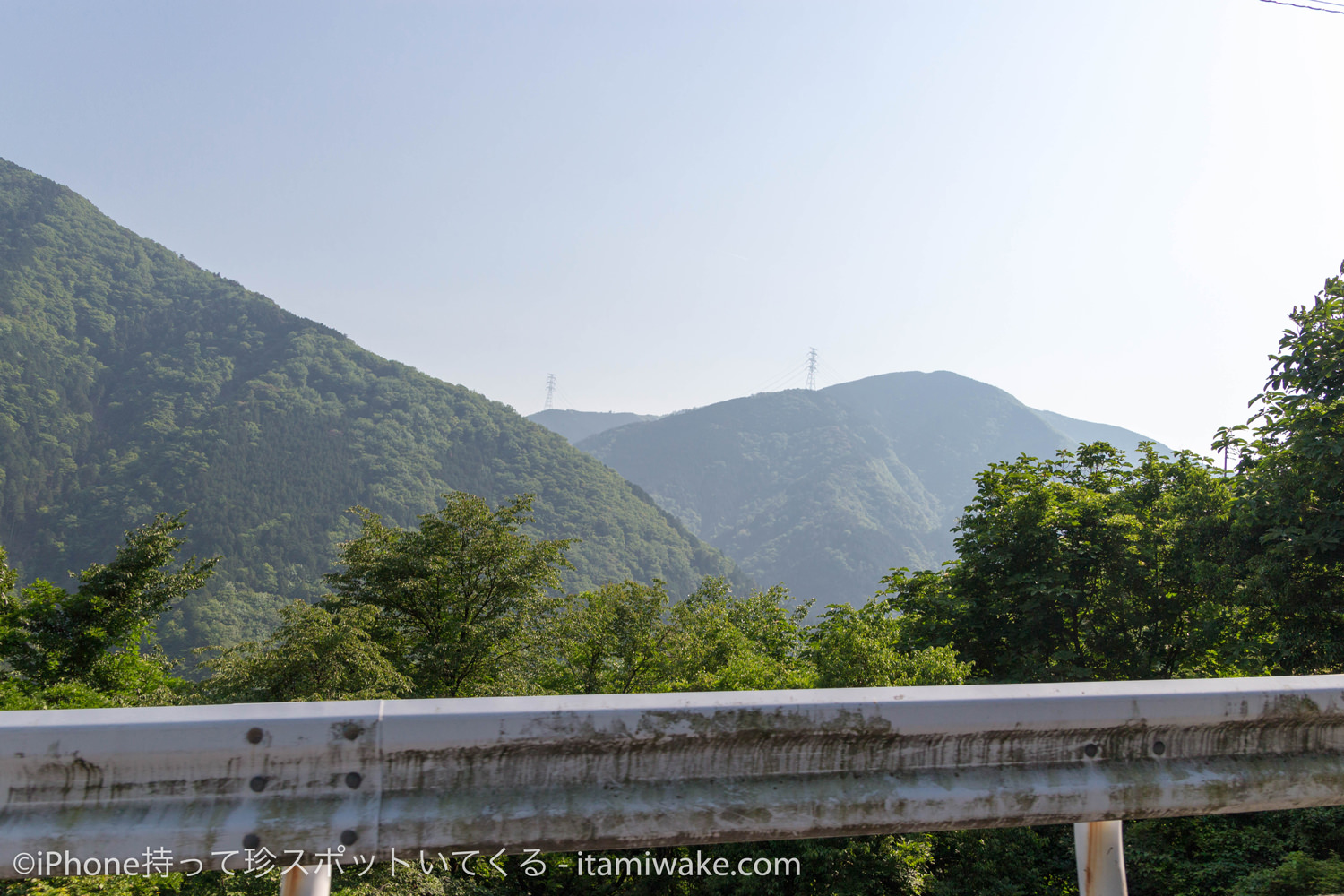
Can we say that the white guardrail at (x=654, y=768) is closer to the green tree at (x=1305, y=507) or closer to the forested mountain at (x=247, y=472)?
the green tree at (x=1305, y=507)

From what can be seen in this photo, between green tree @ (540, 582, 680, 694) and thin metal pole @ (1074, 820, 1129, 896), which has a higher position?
thin metal pole @ (1074, 820, 1129, 896)

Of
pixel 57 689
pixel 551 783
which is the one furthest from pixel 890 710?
pixel 57 689

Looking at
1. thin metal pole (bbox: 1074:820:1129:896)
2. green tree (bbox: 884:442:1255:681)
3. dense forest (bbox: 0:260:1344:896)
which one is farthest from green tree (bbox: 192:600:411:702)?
thin metal pole (bbox: 1074:820:1129:896)

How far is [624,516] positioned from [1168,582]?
151990 millimetres

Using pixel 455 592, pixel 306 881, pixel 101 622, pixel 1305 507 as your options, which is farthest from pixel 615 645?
pixel 306 881

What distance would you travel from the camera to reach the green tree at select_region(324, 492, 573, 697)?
72.2 ft

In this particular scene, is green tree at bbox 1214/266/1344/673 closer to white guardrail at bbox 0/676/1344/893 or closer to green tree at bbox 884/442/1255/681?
green tree at bbox 884/442/1255/681

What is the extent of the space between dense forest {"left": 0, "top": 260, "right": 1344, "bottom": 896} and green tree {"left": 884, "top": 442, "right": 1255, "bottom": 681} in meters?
0.07

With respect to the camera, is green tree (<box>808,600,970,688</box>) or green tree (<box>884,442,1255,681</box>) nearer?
green tree (<box>808,600,970,688</box>)

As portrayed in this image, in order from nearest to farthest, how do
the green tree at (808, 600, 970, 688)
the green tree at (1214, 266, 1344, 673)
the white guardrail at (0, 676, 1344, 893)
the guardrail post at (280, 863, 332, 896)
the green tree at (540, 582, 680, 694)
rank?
the white guardrail at (0, 676, 1344, 893), the guardrail post at (280, 863, 332, 896), the green tree at (1214, 266, 1344, 673), the green tree at (808, 600, 970, 688), the green tree at (540, 582, 680, 694)

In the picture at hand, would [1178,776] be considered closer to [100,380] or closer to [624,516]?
[624,516]

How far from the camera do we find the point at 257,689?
17188 millimetres

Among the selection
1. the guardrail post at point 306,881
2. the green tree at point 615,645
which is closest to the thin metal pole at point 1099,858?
the guardrail post at point 306,881

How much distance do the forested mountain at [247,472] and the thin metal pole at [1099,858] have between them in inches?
4685
